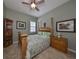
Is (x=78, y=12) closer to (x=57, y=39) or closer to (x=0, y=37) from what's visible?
(x=0, y=37)

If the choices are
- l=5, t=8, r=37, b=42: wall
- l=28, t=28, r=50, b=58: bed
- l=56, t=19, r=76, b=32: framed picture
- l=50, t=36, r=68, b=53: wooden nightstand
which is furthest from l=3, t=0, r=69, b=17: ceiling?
l=50, t=36, r=68, b=53: wooden nightstand

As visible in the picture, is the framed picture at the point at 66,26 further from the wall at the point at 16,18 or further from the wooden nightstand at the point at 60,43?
Answer: the wall at the point at 16,18

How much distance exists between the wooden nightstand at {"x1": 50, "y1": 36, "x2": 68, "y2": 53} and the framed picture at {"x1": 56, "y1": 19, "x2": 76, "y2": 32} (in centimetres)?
64

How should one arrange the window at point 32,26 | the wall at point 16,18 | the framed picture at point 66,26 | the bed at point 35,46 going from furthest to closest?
the window at point 32,26, the wall at point 16,18, the framed picture at point 66,26, the bed at point 35,46

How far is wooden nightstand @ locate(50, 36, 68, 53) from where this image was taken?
4.06 m

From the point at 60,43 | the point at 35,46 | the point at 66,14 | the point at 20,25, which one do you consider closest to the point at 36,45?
the point at 35,46

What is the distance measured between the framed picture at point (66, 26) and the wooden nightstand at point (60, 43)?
0.64 meters

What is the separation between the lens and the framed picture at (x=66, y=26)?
13.3 feet

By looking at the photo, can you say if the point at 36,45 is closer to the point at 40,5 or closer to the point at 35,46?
the point at 35,46

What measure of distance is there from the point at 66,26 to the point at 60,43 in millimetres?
1054

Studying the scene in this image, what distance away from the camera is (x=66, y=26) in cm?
452

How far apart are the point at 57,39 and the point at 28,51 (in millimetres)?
2387

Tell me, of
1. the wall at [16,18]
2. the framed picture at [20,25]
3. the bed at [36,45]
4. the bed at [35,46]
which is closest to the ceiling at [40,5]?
the wall at [16,18]

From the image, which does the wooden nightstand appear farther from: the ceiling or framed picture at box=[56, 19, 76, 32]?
the ceiling
